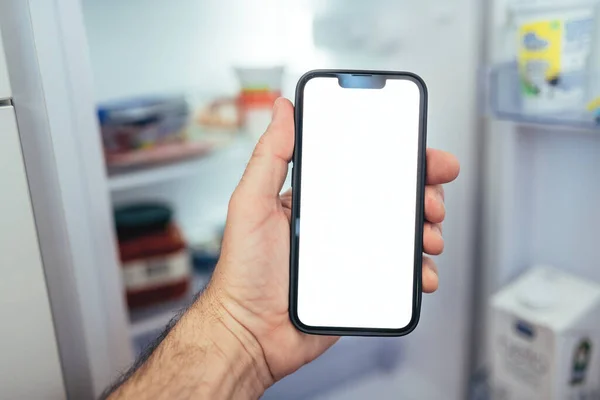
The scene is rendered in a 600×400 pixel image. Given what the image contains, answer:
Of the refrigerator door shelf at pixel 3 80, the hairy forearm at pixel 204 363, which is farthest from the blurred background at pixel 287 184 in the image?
the hairy forearm at pixel 204 363

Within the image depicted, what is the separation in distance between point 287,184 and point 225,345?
0.54 meters

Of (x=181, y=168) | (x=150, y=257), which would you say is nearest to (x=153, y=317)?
(x=150, y=257)

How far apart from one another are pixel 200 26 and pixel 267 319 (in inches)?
27.7

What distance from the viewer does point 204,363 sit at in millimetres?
510

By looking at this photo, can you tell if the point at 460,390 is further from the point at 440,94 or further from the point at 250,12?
the point at 250,12

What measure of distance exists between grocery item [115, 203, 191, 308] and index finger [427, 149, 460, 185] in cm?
53

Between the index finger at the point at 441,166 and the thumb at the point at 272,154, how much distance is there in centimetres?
15

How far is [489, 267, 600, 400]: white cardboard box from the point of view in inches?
28.6

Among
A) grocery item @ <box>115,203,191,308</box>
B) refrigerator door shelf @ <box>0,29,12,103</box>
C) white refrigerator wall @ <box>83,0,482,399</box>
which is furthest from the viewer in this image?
grocery item @ <box>115,203,191,308</box>

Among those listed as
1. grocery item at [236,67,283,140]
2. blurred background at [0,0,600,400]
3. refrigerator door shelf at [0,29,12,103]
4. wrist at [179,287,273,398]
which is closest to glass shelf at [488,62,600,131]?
blurred background at [0,0,600,400]

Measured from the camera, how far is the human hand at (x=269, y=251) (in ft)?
1.66

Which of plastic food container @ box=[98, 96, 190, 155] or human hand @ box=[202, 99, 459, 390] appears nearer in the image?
human hand @ box=[202, 99, 459, 390]

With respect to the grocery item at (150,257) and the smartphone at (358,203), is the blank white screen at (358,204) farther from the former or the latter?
the grocery item at (150,257)

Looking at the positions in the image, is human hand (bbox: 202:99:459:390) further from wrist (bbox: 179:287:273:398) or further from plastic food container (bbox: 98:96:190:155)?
plastic food container (bbox: 98:96:190:155)
